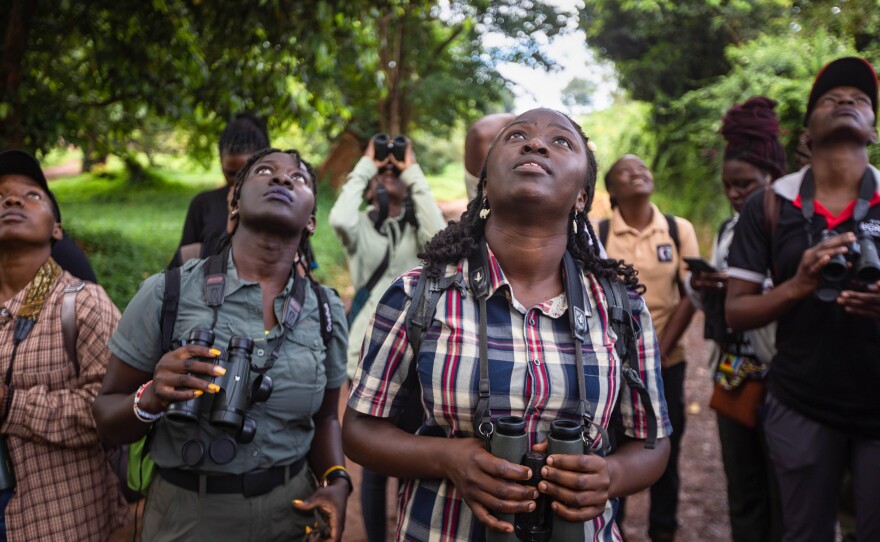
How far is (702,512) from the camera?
15.8 feet

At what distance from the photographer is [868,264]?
249 cm

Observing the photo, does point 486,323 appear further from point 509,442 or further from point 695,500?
point 695,500

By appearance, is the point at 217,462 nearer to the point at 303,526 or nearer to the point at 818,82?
the point at 303,526

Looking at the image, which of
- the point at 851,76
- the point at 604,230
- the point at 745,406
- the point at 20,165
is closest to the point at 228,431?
the point at 20,165

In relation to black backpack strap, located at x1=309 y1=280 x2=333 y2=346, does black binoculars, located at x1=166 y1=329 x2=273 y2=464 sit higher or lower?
lower

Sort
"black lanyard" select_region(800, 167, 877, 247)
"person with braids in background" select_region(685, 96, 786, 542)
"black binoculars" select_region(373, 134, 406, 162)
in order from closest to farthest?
"black lanyard" select_region(800, 167, 877, 247)
"person with braids in background" select_region(685, 96, 786, 542)
"black binoculars" select_region(373, 134, 406, 162)

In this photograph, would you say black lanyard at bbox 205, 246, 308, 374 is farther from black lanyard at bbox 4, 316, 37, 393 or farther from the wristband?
black lanyard at bbox 4, 316, 37, 393

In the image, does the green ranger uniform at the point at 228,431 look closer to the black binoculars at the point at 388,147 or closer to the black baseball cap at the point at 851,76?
the black binoculars at the point at 388,147

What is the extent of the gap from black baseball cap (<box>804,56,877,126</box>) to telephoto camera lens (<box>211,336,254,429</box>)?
279 centimetres

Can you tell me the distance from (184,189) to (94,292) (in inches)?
909

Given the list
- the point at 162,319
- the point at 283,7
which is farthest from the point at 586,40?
the point at 162,319

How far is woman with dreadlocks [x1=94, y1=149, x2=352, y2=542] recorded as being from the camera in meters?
2.10

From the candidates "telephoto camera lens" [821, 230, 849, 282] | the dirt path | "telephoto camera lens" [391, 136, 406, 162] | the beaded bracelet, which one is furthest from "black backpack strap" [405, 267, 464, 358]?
the dirt path

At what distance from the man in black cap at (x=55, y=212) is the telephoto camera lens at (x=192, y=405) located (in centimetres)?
141
